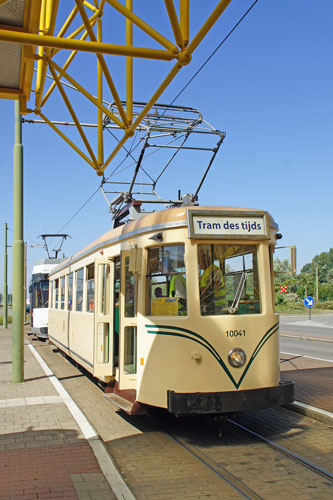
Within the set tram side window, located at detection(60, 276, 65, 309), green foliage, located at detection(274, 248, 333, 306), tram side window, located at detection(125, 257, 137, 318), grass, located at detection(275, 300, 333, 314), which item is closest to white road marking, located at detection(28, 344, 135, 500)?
tram side window, located at detection(125, 257, 137, 318)

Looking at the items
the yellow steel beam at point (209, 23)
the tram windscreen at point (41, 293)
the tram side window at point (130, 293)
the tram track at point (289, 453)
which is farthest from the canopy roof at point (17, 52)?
the tram windscreen at point (41, 293)

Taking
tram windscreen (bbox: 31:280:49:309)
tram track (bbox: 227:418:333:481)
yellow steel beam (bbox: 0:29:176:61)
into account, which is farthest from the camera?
tram windscreen (bbox: 31:280:49:309)

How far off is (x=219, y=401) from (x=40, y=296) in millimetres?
17786

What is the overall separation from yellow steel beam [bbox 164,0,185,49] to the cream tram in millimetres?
2470

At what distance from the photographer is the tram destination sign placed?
22.6ft

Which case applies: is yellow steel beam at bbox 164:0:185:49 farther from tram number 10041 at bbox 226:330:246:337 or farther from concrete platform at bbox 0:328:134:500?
concrete platform at bbox 0:328:134:500

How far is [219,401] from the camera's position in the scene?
652 cm

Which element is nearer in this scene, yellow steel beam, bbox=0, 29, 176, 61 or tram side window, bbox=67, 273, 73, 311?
yellow steel beam, bbox=0, 29, 176, 61

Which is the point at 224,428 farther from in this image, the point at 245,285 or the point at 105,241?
the point at 105,241

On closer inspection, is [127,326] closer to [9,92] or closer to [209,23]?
[9,92]

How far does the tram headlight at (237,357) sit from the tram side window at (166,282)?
75 centimetres

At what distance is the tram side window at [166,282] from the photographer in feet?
22.7

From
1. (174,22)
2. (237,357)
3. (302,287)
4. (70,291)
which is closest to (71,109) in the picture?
(174,22)

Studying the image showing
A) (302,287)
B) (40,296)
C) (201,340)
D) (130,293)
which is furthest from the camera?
(302,287)
